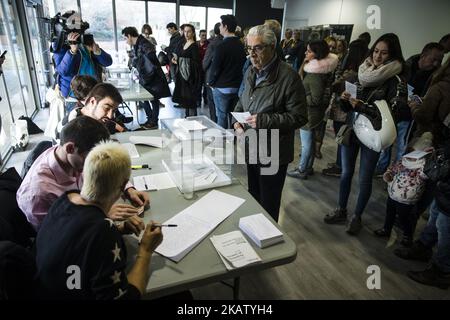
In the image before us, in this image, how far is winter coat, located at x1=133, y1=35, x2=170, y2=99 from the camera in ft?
14.1

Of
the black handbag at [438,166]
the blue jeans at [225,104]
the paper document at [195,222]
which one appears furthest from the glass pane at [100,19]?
the black handbag at [438,166]

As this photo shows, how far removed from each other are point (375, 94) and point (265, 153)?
86cm

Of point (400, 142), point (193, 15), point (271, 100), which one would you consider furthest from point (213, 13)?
point (271, 100)

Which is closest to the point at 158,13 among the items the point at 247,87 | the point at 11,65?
the point at 11,65

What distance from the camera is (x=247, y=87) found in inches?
77.1

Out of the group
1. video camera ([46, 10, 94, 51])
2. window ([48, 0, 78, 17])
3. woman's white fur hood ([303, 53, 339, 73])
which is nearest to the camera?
woman's white fur hood ([303, 53, 339, 73])

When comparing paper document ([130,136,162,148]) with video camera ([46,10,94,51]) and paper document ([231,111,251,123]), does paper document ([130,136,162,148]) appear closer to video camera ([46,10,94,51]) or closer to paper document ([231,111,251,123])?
paper document ([231,111,251,123])

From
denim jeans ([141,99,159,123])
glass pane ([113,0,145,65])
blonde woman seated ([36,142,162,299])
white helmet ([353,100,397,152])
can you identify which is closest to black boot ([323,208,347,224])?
white helmet ([353,100,397,152])

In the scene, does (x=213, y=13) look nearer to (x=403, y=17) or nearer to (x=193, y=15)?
(x=193, y=15)

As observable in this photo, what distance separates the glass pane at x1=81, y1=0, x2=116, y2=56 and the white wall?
5.54m

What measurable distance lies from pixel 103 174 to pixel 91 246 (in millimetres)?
224

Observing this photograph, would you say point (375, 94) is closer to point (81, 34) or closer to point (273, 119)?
point (273, 119)

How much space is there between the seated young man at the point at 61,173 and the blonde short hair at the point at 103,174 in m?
0.32

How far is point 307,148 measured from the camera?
321 cm
